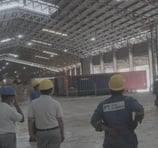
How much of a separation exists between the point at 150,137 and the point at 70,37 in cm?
3677

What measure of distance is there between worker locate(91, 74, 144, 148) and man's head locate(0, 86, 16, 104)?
4.87 ft

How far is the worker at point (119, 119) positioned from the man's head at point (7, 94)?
148cm

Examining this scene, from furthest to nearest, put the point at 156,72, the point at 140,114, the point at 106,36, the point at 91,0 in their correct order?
the point at 106,36, the point at 156,72, the point at 91,0, the point at 140,114

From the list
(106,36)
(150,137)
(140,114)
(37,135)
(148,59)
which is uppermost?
(106,36)

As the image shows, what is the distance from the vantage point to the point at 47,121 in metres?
5.38

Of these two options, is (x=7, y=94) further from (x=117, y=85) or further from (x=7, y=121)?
(x=117, y=85)

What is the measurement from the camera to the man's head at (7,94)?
17.7 feet

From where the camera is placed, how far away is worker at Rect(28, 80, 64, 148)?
5375 millimetres

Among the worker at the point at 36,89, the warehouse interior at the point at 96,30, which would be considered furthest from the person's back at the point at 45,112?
the warehouse interior at the point at 96,30

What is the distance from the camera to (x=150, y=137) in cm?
1144

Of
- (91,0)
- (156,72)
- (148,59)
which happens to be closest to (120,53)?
(148,59)

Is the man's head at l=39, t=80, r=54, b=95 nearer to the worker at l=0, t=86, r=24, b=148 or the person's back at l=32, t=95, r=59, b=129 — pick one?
the person's back at l=32, t=95, r=59, b=129

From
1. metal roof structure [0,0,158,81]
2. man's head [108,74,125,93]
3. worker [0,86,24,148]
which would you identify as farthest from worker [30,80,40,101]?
metal roof structure [0,0,158,81]

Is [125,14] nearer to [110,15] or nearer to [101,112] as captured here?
[110,15]
